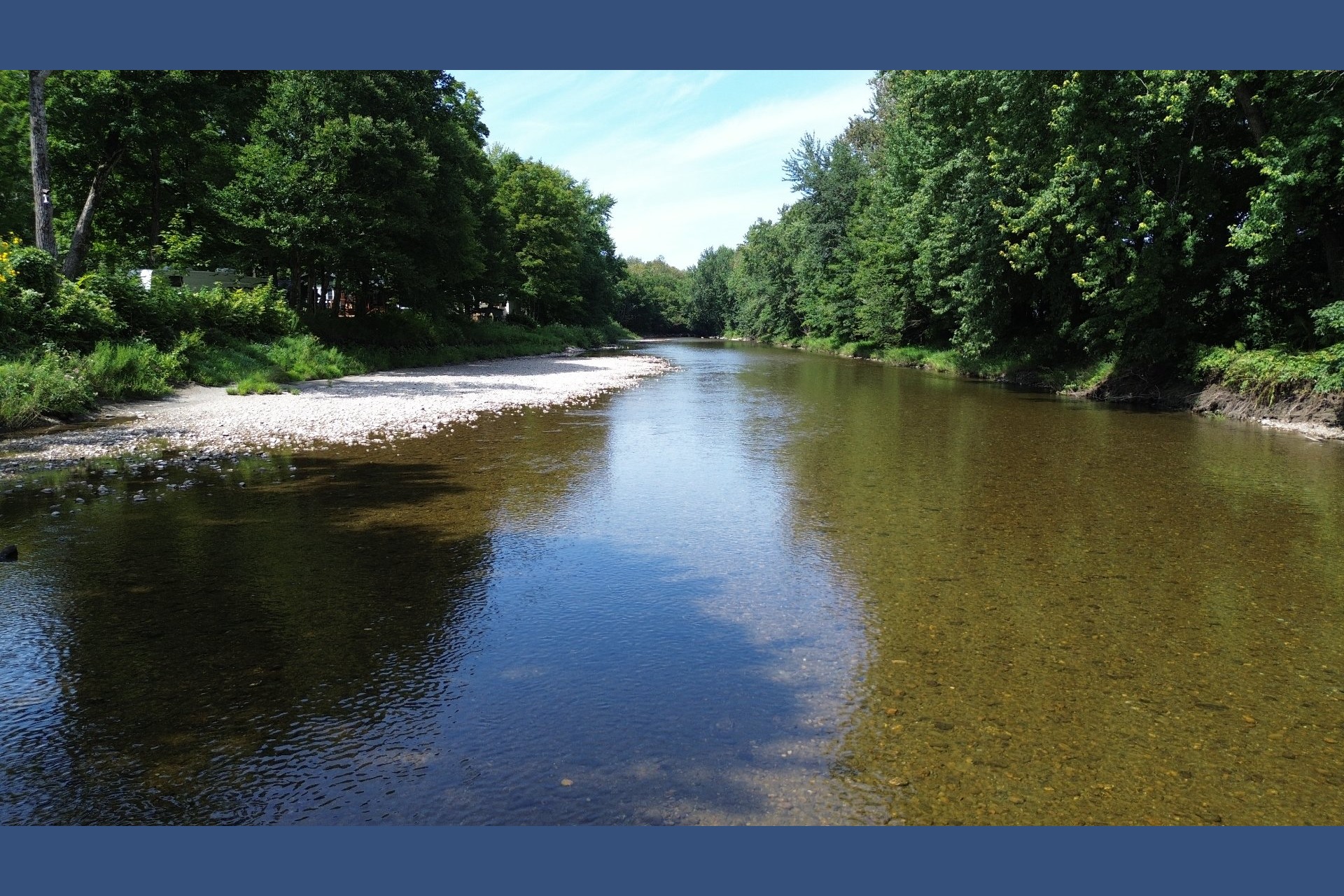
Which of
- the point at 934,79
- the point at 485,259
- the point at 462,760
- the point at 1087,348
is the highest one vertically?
the point at 934,79

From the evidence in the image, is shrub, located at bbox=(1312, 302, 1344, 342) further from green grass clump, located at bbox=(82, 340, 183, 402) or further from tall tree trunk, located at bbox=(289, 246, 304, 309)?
tall tree trunk, located at bbox=(289, 246, 304, 309)

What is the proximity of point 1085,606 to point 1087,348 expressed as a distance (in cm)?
2159

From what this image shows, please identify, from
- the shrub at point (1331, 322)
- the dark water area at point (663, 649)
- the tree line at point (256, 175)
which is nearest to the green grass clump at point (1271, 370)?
the shrub at point (1331, 322)

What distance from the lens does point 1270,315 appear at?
18.5 m

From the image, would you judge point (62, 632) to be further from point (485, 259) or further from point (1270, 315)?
point (485, 259)

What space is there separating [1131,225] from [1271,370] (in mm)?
5740

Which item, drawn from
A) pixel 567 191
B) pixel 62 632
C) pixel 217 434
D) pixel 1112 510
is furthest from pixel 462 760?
pixel 567 191

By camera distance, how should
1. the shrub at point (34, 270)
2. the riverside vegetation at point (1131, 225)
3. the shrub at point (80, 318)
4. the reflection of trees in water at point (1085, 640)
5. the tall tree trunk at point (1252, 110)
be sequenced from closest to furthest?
the reflection of trees in water at point (1085, 640)
the shrub at point (34, 270)
the shrub at point (80, 318)
the riverside vegetation at point (1131, 225)
the tall tree trunk at point (1252, 110)

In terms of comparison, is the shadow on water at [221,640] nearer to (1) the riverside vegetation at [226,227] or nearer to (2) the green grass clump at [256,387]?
(1) the riverside vegetation at [226,227]

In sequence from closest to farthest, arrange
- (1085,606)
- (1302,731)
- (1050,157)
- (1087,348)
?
(1302,731) → (1085,606) → (1050,157) → (1087,348)

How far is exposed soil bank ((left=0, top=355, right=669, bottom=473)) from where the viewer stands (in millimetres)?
11336

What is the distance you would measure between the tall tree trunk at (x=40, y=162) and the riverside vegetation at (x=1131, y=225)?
23420mm

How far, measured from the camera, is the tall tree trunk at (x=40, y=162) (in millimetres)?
17297

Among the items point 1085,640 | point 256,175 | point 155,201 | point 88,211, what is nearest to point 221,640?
point 1085,640
